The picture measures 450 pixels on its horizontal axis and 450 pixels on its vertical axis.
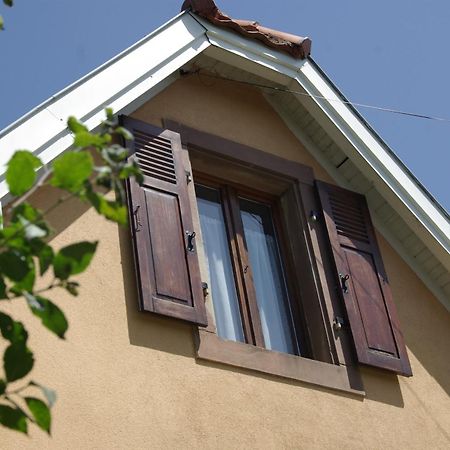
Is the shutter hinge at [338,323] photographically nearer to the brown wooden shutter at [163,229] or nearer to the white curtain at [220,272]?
the white curtain at [220,272]

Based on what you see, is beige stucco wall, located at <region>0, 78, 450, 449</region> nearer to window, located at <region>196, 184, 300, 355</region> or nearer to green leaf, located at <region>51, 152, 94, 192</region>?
window, located at <region>196, 184, 300, 355</region>

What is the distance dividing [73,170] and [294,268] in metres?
4.58

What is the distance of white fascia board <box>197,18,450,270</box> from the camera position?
7.15 metres

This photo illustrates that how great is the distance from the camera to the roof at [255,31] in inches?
272

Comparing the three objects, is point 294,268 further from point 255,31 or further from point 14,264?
point 14,264

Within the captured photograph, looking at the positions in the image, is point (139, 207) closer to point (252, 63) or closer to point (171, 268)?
point (171, 268)

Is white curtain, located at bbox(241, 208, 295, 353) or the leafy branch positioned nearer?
the leafy branch

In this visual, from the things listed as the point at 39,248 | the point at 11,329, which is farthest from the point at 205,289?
the point at 39,248

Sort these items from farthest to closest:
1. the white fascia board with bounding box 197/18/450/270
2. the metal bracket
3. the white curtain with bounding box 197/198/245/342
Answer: the white fascia board with bounding box 197/18/450/270
the white curtain with bounding box 197/198/245/342
the metal bracket

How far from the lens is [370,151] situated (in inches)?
282

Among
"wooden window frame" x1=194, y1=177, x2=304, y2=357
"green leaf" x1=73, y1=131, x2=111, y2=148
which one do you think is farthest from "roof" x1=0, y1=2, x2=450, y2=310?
"green leaf" x1=73, y1=131, x2=111, y2=148

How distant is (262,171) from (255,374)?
1634 mm

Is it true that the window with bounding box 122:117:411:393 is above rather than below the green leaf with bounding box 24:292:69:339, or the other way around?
above

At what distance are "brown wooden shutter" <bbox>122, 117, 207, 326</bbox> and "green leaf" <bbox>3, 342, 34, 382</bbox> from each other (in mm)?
3256
